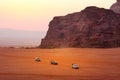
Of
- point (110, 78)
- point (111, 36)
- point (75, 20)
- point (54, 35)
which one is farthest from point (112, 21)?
point (110, 78)

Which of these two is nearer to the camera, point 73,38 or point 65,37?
point 73,38

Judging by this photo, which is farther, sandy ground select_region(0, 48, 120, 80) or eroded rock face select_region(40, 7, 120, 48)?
eroded rock face select_region(40, 7, 120, 48)

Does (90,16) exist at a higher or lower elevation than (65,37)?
higher

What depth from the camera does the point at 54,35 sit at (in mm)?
62531

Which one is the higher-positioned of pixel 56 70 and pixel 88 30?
pixel 88 30

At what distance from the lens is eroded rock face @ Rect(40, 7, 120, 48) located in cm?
5150

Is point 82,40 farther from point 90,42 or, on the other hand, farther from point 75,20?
point 75,20

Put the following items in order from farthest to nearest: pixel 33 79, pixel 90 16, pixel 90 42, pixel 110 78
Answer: pixel 90 16 < pixel 90 42 < pixel 110 78 < pixel 33 79

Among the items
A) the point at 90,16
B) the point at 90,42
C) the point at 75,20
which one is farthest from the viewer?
Answer: the point at 75,20

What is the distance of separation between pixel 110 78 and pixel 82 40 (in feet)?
129

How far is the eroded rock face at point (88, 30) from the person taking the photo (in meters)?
51.5

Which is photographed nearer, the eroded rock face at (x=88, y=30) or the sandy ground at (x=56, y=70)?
the sandy ground at (x=56, y=70)

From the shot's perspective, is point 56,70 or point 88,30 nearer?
point 56,70

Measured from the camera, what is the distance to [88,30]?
54.0 m
